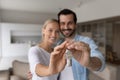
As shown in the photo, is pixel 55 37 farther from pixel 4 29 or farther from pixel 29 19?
pixel 29 19

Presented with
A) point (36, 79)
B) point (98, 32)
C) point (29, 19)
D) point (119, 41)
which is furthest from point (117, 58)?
point (29, 19)

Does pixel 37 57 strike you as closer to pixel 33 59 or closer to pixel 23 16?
pixel 33 59

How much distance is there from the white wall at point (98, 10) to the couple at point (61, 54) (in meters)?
1.91

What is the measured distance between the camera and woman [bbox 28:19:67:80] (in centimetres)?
56

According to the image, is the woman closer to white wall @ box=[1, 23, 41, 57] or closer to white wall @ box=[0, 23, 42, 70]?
white wall @ box=[0, 23, 42, 70]

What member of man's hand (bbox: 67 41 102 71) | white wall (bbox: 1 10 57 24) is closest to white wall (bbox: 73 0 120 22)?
white wall (bbox: 1 10 57 24)

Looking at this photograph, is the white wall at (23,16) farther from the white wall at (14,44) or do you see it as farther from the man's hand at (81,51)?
the man's hand at (81,51)

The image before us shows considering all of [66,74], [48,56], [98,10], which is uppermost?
[98,10]

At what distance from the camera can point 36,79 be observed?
84 centimetres

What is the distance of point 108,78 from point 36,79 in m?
2.09

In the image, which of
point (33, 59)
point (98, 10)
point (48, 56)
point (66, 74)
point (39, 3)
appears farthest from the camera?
point (39, 3)

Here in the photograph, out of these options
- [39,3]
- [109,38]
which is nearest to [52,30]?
[109,38]

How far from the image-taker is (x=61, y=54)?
565 mm

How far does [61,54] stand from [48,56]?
0.97 ft
